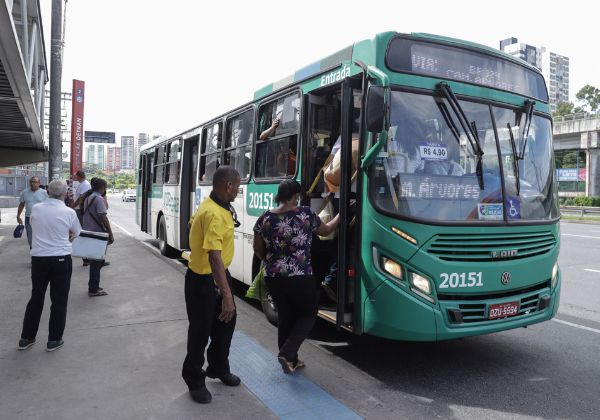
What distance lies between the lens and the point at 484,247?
4422mm

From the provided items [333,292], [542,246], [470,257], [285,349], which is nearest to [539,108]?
[542,246]

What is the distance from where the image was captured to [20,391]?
4055mm

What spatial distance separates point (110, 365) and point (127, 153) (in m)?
165

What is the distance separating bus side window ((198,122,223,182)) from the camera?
26.3 ft

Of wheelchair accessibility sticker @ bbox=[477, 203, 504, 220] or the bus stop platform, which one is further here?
wheelchair accessibility sticker @ bbox=[477, 203, 504, 220]

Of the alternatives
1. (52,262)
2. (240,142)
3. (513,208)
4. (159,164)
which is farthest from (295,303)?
(159,164)

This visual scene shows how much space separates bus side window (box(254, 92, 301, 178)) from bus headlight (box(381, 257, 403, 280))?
175cm

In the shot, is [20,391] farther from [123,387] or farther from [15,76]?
[15,76]

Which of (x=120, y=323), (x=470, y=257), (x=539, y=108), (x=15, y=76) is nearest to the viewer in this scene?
(x=470, y=257)

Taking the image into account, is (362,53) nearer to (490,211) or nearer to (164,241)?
(490,211)

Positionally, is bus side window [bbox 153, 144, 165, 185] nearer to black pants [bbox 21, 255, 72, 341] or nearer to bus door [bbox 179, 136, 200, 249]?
bus door [bbox 179, 136, 200, 249]

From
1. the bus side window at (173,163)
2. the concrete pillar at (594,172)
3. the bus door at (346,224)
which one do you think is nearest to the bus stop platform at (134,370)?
the bus door at (346,224)

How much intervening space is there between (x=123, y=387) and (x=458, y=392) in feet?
9.27

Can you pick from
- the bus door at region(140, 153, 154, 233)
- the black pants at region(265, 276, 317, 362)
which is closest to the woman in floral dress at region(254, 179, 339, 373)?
the black pants at region(265, 276, 317, 362)
